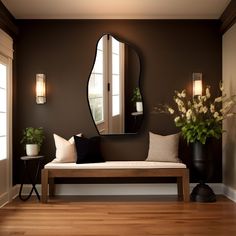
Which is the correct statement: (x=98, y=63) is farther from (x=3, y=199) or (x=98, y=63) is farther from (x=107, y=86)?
(x=3, y=199)

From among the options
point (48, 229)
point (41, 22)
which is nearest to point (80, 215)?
point (48, 229)

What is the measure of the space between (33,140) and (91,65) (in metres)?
1.45

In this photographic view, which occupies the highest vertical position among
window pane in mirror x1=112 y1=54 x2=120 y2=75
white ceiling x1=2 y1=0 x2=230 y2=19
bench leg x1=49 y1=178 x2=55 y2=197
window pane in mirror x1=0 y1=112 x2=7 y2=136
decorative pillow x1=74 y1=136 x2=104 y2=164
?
white ceiling x1=2 y1=0 x2=230 y2=19

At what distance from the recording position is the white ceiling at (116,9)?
514cm

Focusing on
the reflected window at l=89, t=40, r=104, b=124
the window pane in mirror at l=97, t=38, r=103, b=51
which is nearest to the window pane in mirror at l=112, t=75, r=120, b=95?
the reflected window at l=89, t=40, r=104, b=124

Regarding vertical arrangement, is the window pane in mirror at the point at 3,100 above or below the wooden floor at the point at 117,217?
above

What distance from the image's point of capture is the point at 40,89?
5.63 meters

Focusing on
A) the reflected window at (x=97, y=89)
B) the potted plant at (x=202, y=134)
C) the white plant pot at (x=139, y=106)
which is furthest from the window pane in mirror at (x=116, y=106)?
the potted plant at (x=202, y=134)

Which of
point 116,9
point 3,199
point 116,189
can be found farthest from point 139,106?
point 3,199

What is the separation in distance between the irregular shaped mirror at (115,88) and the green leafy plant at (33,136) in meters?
0.86

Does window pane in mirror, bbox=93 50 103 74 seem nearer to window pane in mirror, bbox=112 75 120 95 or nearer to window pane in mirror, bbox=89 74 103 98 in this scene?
window pane in mirror, bbox=89 74 103 98

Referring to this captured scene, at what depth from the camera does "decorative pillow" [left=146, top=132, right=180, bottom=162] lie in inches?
213

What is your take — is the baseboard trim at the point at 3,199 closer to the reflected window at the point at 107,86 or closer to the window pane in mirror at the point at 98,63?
the reflected window at the point at 107,86

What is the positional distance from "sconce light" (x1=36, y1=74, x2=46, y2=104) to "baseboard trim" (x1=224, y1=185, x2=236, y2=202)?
3.05m
